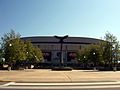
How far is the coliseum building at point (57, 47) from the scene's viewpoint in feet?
496

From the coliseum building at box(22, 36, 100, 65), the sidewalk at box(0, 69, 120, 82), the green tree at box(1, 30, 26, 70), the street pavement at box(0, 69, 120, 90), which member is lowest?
the street pavement at box(0, 69, 120, 90)

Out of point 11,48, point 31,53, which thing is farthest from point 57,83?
point 31,53

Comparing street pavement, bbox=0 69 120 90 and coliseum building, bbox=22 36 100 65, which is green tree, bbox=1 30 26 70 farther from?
coliseum building, bbox=22 36 100 65

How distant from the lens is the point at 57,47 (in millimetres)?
153250

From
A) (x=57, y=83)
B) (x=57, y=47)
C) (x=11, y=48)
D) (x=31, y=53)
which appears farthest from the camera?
(x=57, y=47)

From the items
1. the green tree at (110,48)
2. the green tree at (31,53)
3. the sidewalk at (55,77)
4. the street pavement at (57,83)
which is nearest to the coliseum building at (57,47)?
the green tree at (31,53)

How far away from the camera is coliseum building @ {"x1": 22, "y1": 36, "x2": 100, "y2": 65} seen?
151 metres

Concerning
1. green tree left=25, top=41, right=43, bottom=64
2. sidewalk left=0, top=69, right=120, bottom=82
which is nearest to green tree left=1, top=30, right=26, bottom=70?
green tree left=25, top=41, right=43, bottom=64

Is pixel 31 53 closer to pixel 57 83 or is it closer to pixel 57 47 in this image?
pixel 57 83

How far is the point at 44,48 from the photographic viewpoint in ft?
506

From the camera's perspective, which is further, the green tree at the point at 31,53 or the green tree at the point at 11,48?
the green tree at the point at 31,53

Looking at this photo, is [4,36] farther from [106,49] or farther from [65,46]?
[65,46]

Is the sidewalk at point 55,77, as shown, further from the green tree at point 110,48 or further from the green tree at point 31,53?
the green tree at point 31,53

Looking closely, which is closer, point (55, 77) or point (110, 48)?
point (55, 77)
